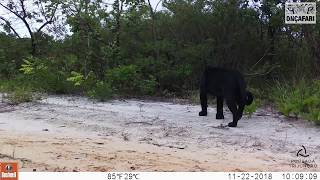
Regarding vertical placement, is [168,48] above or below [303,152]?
above

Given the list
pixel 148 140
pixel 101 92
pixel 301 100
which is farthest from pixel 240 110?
pixel 101 92

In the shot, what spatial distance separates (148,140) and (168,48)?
19.3 feet

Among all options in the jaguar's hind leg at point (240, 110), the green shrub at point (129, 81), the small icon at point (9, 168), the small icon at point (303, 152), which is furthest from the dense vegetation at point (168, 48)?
the small icon at point (9, 168)

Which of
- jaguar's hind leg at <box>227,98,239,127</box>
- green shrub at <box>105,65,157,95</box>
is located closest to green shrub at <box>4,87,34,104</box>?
green shrub at <box>105,65,157,95</box>

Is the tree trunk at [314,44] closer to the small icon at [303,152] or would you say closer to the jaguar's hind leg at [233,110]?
the jaguar's hind leg at [233,110]

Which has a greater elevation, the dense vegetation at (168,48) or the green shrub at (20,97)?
the dense vegetation at (168,48)

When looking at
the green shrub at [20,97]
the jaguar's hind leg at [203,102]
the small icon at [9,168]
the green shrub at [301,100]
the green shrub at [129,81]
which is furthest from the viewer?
the green shrub at [129,81]

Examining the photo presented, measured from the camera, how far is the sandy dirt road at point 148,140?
5711 mm

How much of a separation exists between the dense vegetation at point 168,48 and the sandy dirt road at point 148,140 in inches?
97.0

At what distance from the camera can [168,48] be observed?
12.6 metres

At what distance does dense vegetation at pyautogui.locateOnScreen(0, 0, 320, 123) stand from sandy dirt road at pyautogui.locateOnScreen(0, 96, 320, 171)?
8.08ft

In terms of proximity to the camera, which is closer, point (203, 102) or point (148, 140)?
point (148, 140)

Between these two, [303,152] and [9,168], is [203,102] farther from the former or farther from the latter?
[9,168]

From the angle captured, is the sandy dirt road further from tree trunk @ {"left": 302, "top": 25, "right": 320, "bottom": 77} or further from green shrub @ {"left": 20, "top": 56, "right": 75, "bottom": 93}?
tree trunk @ {"left": 302, "top": 25, "right": 320, "bottom": 77}
